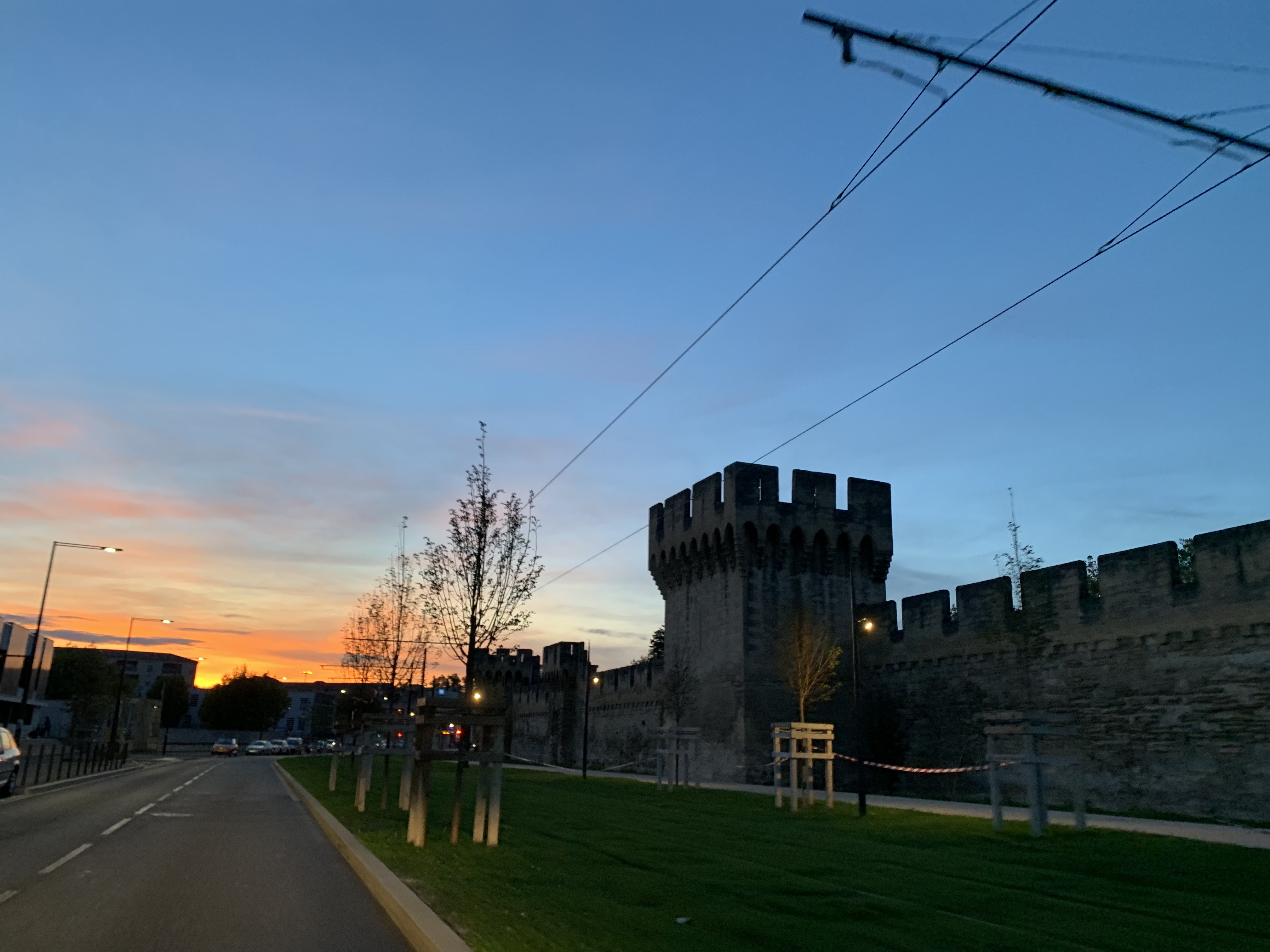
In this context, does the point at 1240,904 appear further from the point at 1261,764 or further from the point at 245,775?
the point at 245,775

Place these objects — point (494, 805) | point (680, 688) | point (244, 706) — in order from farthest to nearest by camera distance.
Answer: point (244, 706) → point (680, 688) → point (494, 805)

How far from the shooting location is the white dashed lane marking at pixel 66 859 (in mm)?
10609

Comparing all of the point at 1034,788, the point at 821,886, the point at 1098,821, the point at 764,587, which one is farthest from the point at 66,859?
the point at 764,587

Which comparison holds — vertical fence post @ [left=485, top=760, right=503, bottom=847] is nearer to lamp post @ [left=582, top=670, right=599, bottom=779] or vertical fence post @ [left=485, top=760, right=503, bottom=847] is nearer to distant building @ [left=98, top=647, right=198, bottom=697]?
lamp post @ [left=582, top=670, right=599, bottom=779]

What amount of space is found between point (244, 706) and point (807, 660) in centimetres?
10646

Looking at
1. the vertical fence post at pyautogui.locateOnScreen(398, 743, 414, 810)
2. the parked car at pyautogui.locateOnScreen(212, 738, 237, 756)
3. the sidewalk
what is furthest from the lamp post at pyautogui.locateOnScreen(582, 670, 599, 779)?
the parked car at pyautogui.locateOnScreen(212, 738, 237, 756)

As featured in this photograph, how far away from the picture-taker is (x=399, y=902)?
8.26 m

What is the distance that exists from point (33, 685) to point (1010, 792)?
67914 millimetres

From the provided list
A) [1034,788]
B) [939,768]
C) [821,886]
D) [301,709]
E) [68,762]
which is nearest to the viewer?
[821,886]

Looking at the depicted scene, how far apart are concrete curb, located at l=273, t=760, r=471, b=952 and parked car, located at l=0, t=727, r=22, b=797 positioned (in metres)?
11.6

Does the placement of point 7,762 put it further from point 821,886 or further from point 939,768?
point 939,768

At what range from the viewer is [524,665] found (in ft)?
229

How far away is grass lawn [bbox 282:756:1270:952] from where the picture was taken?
7574 mm

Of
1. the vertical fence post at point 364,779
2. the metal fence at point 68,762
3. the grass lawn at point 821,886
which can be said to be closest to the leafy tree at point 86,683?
the metal fence at point 68,762
